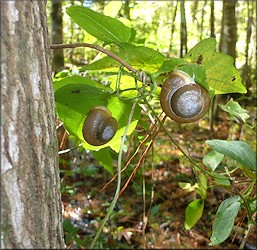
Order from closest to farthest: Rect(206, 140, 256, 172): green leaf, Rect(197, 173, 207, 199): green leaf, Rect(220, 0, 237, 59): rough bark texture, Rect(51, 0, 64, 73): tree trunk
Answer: Rect(206, 140, 256, 172): green leaf → Rect(197, 173, 207, 199): green leaf → Rect(51, 0, 64, 73): tree trunk → Rect(220, 0, 237, 59): rough bark texture

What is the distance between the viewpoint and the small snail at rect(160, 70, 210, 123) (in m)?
0.85

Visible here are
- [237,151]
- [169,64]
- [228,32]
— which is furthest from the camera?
[228,32]

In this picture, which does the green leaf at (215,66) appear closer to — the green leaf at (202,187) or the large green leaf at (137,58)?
the large green leaf at (137,58)

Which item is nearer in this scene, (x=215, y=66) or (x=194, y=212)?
(x=215, y=66)

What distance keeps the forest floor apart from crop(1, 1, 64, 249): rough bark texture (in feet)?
6.11

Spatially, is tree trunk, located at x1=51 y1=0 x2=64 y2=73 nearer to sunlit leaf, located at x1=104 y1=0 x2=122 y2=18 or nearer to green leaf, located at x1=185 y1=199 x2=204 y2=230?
sunlit leaf, located at x1=104 y1=0 x2=122 y2=18

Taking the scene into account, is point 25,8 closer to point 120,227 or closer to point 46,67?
point 46,67

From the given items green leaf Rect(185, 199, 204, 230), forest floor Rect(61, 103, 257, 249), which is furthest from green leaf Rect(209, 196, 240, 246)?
forest floor Rect(61, 103, 257, 249)

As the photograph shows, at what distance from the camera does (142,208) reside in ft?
11.1

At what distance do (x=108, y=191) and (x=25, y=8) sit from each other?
10.4ft

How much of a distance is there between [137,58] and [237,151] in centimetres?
69

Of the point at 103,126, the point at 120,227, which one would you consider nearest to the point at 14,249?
the point at 103,126

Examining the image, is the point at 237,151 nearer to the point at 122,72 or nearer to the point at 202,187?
the point at 202,187

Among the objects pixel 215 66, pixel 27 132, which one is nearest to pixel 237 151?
pixel 215 66
